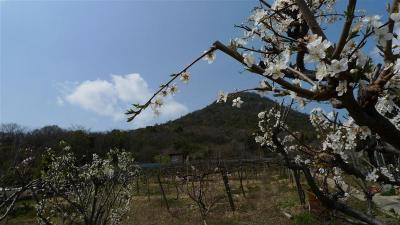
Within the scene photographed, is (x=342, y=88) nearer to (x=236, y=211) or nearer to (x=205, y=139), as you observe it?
(x=236, y=211)

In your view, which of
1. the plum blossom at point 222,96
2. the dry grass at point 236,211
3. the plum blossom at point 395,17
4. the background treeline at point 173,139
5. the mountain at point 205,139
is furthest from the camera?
the mountain at point 205,139

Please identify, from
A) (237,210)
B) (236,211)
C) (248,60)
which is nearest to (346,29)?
(248,60)

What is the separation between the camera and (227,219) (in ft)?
52.4

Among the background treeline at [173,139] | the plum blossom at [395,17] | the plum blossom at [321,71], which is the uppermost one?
the background treeline at [173,139]

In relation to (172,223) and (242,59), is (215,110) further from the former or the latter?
(242,59)

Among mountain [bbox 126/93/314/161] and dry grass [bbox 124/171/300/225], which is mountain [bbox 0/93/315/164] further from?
dry grass [bbox 124/171/300/225]

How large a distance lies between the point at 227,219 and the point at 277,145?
13262 millimetres

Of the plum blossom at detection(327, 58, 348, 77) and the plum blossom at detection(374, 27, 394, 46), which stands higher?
the plum blossom at detection(374, 27, 394, 46)

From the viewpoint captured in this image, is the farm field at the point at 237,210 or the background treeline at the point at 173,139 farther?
the background treeline at the point at 173,139

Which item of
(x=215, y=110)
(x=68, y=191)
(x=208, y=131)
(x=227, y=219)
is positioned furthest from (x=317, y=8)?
(x=215, y=110)

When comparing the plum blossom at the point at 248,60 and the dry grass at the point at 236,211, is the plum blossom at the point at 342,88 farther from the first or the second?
Result: the dry grass at the point at 236,211

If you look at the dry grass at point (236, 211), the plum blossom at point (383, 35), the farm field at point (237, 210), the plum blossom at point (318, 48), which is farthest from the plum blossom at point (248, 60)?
the dry grass at point (236, 211)

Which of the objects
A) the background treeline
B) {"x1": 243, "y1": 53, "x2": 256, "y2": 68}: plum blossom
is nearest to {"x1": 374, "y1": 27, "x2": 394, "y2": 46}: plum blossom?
{"x1": 243, "y1": 53, "x2": 256, "y2": 68}: plum blossom

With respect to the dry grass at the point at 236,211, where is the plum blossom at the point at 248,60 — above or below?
above
